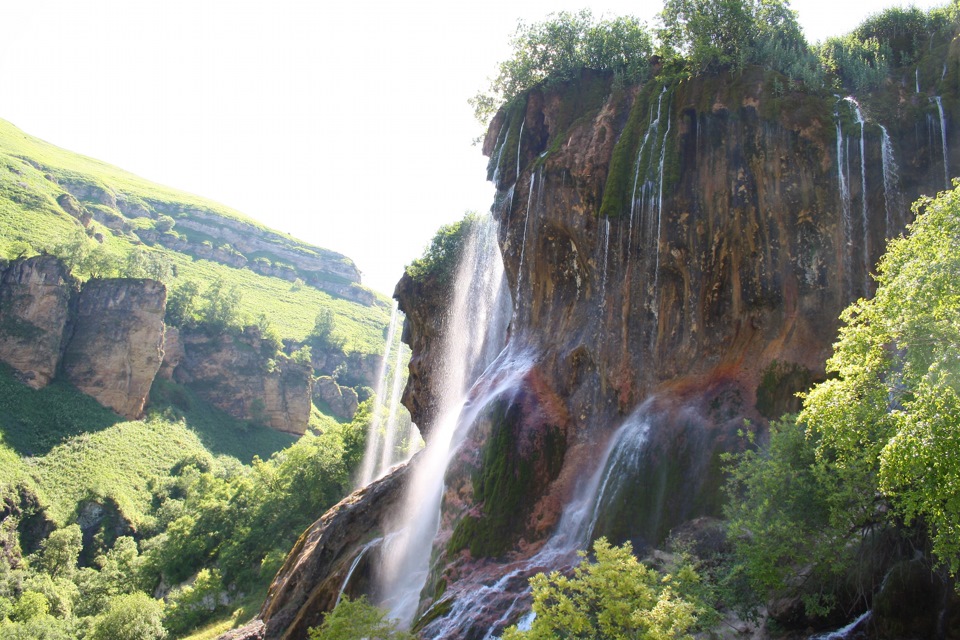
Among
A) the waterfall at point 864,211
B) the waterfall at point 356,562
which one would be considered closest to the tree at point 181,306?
the waterfall at point 356,562

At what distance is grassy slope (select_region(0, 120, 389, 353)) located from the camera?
10262 cm

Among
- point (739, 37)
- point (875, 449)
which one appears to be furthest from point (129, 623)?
point (739, 37)

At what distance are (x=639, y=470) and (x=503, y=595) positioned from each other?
19.1 ft

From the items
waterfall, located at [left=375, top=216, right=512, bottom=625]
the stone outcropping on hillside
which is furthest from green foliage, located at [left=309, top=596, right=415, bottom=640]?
the stone outcropping on hillside

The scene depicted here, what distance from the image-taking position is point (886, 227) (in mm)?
21531

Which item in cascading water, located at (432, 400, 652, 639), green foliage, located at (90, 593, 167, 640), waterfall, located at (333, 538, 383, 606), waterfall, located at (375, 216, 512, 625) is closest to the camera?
cascading water, located at (432, 400, 652, 639)

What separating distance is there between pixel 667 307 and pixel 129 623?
33437 mm

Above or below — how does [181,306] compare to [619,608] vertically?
below

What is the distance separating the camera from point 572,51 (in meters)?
34.1

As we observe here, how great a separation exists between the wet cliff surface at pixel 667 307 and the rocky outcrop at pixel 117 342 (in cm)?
6891

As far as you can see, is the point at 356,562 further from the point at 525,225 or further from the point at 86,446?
the point at 86,446

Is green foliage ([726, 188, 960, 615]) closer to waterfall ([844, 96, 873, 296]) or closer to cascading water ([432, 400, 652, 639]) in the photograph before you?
cascading water ([432, 400, 652, 639])

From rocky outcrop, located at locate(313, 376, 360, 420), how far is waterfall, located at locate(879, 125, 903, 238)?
113 meters

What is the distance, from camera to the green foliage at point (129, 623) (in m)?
35.9
